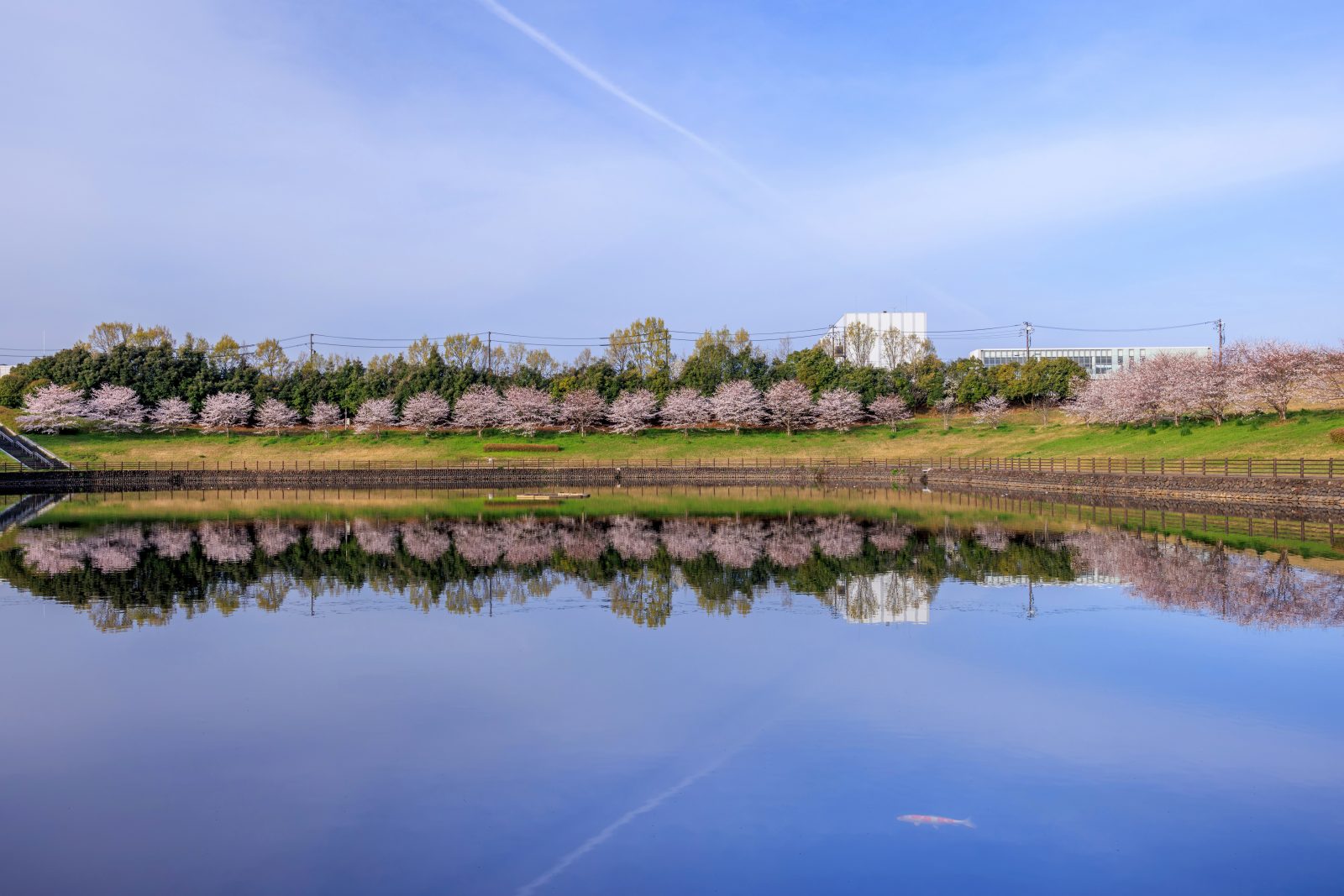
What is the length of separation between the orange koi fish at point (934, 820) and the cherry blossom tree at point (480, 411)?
90.1 metres

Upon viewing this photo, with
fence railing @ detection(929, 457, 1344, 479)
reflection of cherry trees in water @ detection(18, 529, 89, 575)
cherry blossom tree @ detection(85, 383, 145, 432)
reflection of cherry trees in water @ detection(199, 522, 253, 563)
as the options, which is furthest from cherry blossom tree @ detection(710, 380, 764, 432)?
reflection of cherry trees in water @ detection(18, 529, 89, 575)

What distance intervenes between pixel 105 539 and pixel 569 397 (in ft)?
217

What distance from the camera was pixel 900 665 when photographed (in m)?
14.7

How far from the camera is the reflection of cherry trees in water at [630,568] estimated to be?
20219 millimetres

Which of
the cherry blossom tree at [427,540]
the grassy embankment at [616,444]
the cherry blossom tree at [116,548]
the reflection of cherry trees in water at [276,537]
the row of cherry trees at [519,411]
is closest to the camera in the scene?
the cherry blossom tree at [116,548]

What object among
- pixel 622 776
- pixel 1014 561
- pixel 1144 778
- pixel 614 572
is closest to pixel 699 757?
pixel 622 776

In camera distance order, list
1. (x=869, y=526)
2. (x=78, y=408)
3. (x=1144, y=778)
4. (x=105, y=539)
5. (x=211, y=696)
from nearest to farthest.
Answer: (x=1144, y=778) → (x=211, y=696) → (x=105, y=539) → (x=869, y=526) → (x=78, y=408)

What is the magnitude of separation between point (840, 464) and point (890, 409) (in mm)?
22842

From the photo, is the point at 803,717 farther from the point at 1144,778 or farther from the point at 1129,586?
the point at 1129,586

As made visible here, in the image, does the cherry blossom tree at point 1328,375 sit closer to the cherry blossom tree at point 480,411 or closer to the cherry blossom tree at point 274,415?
the cherry blossom tree at point 480,411

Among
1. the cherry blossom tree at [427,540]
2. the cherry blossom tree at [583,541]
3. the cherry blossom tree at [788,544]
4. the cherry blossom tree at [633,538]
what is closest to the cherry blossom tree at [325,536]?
the cherry blossom tree at [427,540]

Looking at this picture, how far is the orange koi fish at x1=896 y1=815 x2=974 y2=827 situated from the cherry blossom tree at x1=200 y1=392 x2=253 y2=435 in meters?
100

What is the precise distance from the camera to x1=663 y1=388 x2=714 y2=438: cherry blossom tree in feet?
316

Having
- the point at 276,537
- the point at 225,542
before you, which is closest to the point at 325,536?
the point at 276,537
